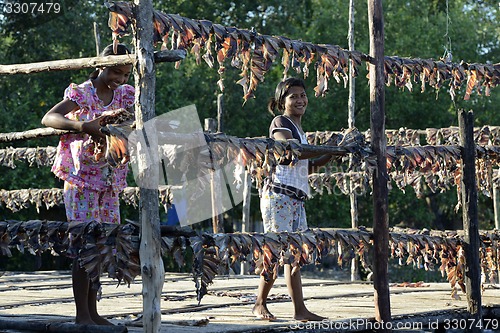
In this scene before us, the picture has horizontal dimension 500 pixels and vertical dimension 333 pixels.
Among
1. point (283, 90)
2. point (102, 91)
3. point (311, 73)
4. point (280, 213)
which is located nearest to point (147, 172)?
point (102, 91)

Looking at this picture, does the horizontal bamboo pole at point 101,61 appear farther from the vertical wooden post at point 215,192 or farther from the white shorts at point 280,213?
the vertical wooden post at point 215,192

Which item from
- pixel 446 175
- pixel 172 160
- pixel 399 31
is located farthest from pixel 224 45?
pixel 399 31

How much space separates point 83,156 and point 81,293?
70 centimetres

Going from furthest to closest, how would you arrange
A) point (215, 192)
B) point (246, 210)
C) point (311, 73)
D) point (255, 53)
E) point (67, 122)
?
point (311, 73) → point (246, 210) → point (215, 192) → point (255, 53) → point (67, 122)

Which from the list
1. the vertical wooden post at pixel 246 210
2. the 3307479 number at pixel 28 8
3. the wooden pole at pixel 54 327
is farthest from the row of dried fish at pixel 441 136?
the 3307479 number at pixel 28 8

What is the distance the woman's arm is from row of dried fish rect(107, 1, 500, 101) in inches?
16.1

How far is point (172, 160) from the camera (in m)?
4.13

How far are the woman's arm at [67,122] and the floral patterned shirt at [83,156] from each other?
0.20 feet

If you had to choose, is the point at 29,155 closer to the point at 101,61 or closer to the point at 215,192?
the point at 215,192

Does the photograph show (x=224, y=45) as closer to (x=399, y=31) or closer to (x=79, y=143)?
(x=79, y=143)

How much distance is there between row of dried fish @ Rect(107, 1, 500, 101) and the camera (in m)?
4.02

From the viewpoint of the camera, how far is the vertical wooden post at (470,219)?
5555 millimetres

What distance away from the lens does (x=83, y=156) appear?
4.55 metres

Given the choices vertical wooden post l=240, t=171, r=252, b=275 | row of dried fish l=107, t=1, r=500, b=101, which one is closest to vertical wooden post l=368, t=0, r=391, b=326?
row of dried fish l=107, t=1, r=500, b=101
